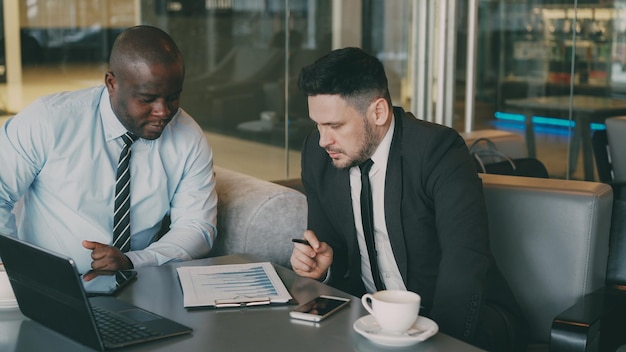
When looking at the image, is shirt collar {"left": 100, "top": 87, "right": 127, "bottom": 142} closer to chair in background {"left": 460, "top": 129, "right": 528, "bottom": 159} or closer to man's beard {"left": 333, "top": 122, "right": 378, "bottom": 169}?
man's beard {"left": 333, "top": 122, "right": 378, "bottom": 169}

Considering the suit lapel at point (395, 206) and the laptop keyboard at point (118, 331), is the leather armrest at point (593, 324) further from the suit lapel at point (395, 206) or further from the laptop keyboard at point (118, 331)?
the laptop keyboard at point (118, 331)

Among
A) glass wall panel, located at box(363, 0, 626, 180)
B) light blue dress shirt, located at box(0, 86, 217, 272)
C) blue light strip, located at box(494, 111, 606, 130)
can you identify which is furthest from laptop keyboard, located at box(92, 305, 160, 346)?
blue light strip, located at box(494, 111, 606, 130)

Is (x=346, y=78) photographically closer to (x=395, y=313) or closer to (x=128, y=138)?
(x=128, y=138)

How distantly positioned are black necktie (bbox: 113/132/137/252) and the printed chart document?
500 mm

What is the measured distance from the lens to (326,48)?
5867mm

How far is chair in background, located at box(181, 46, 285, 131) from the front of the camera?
5.33 m

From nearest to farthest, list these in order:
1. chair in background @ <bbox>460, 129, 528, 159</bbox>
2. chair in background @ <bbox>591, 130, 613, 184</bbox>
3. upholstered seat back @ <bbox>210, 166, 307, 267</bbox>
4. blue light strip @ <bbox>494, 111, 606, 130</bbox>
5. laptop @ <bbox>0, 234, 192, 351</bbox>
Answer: laptop @ <bbox>0, 234, 192, 351</bbox>, upholstered seat back @ <bbox>210, 166, 307, 267</bbox>, chair in background @ <bbox>460, 129, 528, 159</bbox>, chair in background @ <bbox>591, 130, 613, 184</bbox>, blue light strip @ <bbox>494, 111, 606, 130</bbox>

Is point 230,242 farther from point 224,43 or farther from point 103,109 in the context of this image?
point 224,43

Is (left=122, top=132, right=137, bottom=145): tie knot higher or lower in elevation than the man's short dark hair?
lower

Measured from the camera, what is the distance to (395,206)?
261 cm

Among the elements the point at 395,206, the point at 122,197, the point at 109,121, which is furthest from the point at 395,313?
the point at 109,121

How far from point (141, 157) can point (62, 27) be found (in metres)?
2.19

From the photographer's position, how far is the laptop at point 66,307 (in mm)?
1797

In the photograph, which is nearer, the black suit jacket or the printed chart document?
the printed chart document
